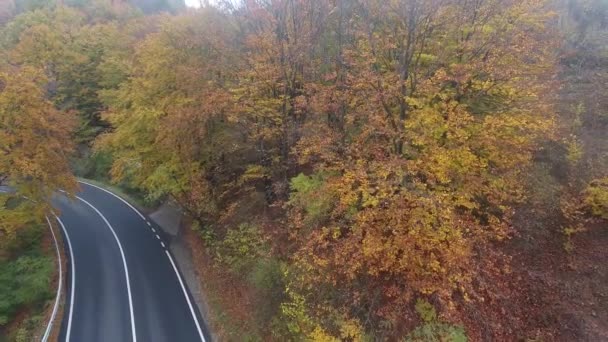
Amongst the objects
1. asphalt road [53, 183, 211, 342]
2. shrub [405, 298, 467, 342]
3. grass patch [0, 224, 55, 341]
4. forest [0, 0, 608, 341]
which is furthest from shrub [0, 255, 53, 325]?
shrub [405, 298, 467, 342]

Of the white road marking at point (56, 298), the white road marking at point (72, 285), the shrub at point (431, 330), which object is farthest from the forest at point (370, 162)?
the white road marking at point (72, 285)

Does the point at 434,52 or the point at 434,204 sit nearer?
the point at 434,204

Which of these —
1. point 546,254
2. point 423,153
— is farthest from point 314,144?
point 546,254

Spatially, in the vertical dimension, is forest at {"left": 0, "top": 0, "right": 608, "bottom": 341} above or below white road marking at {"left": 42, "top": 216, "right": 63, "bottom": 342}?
above

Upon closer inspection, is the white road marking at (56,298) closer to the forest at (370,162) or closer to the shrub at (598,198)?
the forest at (370,162)

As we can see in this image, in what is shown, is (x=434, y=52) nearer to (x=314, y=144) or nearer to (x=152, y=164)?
(x=314, y=144)

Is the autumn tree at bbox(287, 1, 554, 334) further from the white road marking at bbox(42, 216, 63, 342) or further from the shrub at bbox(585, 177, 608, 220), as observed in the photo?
the white road marking at bbox(42, 216, 63, 342)

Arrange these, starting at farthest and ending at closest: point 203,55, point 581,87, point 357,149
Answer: point 203,55 → point 581,87 → point 357,149
